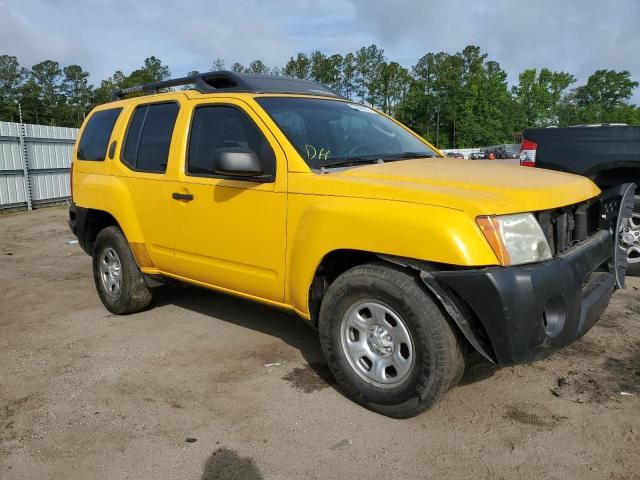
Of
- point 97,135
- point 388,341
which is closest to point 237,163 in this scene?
point 388,341

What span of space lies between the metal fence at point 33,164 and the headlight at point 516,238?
46.5ft

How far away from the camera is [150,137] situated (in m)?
4.63

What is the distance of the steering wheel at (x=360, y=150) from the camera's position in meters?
3.82

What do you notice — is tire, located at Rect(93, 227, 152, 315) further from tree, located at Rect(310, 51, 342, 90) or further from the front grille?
tree, located at Rect(310, 51, 342, 90)

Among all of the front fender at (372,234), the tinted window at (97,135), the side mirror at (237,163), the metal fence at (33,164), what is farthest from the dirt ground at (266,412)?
the metal fence at (33,164)

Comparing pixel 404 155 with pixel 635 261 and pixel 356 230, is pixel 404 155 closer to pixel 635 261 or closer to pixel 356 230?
pixel 356 230

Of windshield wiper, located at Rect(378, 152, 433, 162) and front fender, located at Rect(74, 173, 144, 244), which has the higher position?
windshield wiper, located at Rect(378, 152, 433, 162)

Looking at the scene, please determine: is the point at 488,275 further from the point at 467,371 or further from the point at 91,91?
the point at 91,91

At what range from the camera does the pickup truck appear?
5.59 metres

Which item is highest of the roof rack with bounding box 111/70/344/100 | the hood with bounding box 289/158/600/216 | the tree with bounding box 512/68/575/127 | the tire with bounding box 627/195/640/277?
the tree with bounding box 512/68/575/127

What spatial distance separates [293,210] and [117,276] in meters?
2.48

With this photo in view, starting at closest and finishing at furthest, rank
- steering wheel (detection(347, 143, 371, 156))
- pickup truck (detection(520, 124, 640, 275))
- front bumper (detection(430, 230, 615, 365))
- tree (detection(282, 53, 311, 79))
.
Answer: front bumper (detection(430, 230, 615, 365))
steering wheel (detection(347, 143, 371, 156))
pickup truck (detection(520, 124, 640, 275))
tree (detection(282, 53, 311, 79))

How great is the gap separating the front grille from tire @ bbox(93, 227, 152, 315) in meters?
3.51

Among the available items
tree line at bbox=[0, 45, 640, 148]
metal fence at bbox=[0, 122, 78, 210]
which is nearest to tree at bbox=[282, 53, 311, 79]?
tree line at bbox=[0, 45, 640, 148]
